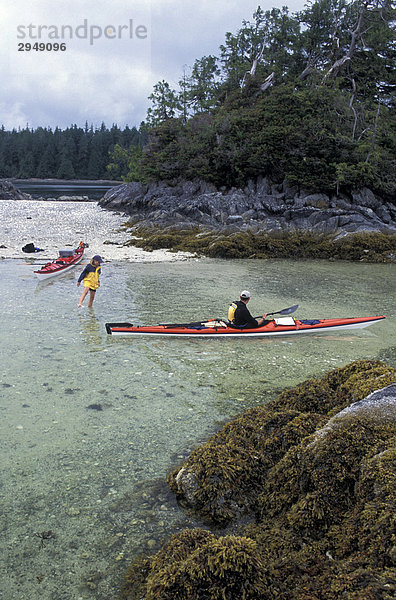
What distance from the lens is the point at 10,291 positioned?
1652 cm

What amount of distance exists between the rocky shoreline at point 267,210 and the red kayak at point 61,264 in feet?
41.5

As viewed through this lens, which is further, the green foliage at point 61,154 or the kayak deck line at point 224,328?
the green foliage at point 61,154

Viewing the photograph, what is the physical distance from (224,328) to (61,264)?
11.5m

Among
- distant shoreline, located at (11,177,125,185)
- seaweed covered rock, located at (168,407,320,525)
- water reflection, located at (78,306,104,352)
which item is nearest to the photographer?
seaweed covered rock, located at (168,407,320,525)

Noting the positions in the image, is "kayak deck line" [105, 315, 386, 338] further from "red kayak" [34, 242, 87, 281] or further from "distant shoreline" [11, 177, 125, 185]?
"distant shoreline" [11, 177, 125, 185]

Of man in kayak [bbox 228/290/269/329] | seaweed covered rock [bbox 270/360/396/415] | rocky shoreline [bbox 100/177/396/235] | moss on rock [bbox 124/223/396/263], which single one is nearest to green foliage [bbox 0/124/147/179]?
rocky shoreline [bbox 100/177/396/235]

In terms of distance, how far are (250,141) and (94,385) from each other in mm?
37613

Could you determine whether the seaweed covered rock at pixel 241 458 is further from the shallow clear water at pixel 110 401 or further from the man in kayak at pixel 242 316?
the man in kayak at pixel 242 316

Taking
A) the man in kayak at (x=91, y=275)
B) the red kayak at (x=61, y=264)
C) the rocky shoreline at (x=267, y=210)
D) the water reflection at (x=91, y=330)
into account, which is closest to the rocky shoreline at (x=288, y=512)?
the water reflection at (x=91, y=330)

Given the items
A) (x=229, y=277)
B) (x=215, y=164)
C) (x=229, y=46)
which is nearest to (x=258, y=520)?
(x=229, y=277)

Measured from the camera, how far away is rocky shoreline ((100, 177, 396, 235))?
31578mm

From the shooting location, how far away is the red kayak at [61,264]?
18000mm

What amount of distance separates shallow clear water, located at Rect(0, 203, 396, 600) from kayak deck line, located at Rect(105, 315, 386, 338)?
0.90 ft

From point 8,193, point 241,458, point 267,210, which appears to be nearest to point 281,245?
point 267,210
